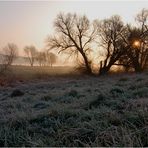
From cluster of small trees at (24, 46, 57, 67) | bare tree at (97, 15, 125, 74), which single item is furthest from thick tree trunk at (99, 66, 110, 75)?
cluster of small trees at (24, 46, 57, 67)

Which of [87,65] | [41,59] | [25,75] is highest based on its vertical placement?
[41,59]

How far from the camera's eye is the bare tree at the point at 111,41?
41031mm

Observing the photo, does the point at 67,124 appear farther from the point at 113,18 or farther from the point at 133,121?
the point at 113,18

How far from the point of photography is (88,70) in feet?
136

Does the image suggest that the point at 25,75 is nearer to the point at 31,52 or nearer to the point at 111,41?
the point at 111,41

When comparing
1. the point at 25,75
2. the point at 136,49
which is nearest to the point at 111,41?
the point at 136,49

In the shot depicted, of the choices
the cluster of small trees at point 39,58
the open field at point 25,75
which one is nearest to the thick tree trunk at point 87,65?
the open field at point 25,75

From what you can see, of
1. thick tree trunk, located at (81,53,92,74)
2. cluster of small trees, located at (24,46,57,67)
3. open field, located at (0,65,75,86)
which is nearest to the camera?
open field, located at (0,65,75,86)

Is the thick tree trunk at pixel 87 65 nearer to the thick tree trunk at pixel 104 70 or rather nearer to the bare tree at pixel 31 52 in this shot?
the thick tree trunk at pixel 104 70

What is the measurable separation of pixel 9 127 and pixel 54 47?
37.3 m

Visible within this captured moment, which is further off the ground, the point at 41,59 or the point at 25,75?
the point at 41,59

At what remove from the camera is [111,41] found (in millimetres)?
41812

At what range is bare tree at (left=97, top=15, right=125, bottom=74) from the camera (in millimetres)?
41031

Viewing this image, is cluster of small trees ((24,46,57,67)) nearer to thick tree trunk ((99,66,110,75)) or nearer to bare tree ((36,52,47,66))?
bare tree ((36,52,47,66))
